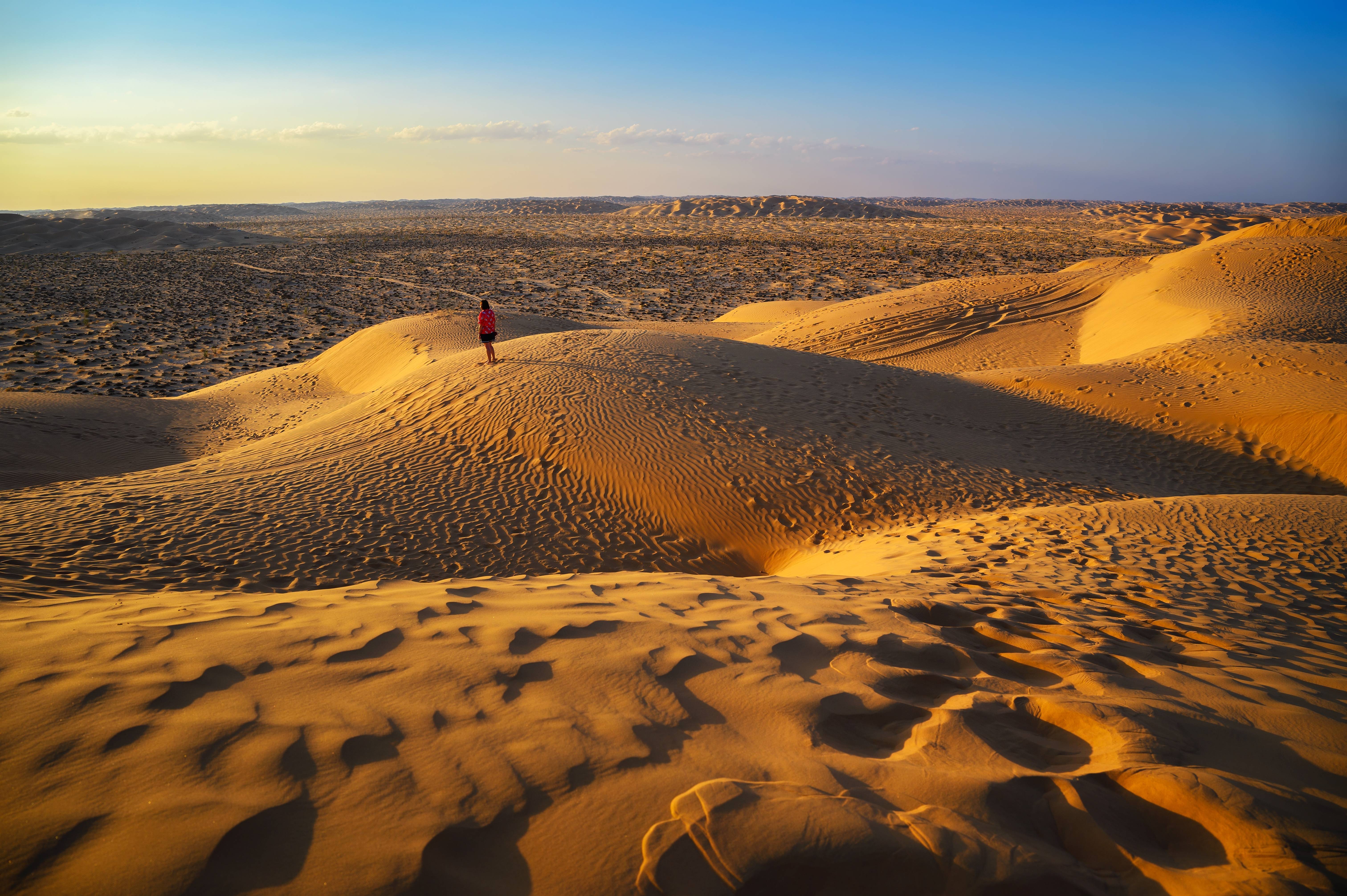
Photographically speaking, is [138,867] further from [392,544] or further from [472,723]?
[392,544]

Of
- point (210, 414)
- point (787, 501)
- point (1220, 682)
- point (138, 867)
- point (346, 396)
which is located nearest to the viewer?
point (138, 867)

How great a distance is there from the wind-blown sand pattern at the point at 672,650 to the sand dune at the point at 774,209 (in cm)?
9216

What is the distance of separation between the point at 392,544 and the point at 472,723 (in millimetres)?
3943

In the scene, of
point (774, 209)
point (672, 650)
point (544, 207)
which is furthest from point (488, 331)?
point (544, 207)

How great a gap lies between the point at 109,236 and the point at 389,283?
1600 inches

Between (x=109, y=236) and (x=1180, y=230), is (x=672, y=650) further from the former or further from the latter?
(x=109, y=236)

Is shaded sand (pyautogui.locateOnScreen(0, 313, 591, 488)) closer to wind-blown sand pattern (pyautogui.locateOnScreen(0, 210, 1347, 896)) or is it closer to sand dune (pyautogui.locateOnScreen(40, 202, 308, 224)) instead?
wind-blown sand pattern (pyautogui.locateOnScreen(0, 210, 1347, 896))

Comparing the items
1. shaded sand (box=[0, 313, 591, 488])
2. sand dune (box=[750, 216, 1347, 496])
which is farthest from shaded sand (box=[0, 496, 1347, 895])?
sand dune (box=[750, 216, 1347, 496])

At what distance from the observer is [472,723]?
2.31 m

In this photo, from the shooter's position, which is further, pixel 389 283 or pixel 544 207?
pixel 544 207

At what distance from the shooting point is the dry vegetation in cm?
1912

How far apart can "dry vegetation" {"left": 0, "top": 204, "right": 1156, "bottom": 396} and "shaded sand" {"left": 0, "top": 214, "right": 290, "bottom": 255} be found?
4.59 meters

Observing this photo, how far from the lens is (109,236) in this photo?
5591 cm

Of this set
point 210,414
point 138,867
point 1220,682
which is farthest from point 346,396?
point 1220,682
